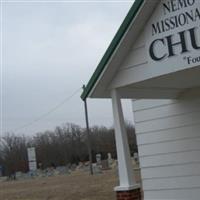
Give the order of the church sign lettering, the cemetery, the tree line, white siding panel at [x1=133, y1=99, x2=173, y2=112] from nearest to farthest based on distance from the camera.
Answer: the church sign lettering
white siding panel at [x1=133, y1=99, x2=173, y2=112]
the cemetery
the tree line

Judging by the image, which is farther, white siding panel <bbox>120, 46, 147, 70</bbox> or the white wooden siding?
the white wooden siding

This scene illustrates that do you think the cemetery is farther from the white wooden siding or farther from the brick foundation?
the brick foundation

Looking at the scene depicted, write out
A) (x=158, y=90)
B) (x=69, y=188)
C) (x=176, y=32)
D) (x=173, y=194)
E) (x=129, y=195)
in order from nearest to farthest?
(x=176, y=32) < (x=129, y=195) < (x=158, y=90) < (x=173, y=194) < (x=69, y=188)

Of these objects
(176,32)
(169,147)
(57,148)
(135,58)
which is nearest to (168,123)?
(169,147)

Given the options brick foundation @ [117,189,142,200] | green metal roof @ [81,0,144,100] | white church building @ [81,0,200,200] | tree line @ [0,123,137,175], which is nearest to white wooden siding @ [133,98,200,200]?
white church building @ [81,0,200,200]

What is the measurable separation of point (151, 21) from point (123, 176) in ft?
9.99

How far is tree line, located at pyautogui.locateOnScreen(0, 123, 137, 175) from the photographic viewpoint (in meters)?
107

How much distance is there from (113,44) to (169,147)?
3624 millimetres

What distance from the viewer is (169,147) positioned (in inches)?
498

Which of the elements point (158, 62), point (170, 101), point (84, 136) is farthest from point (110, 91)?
point (84, 136)

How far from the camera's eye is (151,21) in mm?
9820

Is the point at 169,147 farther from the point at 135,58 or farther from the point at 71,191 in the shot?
the point at 71,191

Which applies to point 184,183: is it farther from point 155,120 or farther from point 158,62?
point 158,62

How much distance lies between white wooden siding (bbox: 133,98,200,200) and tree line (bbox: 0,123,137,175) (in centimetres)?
9038
